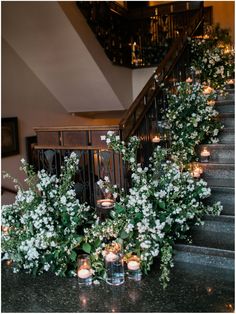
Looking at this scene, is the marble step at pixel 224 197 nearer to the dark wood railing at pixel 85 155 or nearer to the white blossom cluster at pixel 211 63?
the dark wood railing at pixel 85 155

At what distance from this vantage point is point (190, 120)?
12.0 feet

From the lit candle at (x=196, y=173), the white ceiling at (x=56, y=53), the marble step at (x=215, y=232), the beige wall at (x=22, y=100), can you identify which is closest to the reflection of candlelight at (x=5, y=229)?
the marble step at (x=215, y=232)

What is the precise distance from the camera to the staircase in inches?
99.0

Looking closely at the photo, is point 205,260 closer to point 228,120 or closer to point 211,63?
point 228,120

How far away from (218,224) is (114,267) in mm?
969

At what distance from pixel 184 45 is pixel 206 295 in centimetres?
357

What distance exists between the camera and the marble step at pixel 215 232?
2634 millimetres

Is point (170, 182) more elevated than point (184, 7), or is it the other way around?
point (184, 7)

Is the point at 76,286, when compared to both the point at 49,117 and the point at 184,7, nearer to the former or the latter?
the point at 49,117

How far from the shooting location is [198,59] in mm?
5035

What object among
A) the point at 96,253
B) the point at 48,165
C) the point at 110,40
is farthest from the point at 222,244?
the point at 110,40

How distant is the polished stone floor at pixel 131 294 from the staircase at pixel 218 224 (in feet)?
0.31

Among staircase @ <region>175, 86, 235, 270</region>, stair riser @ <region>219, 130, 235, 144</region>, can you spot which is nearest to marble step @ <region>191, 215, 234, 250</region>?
staircase @ <region>175, 86, 235, 270</region>

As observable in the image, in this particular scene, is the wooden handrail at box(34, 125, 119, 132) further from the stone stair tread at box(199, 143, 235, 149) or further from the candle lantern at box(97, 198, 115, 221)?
the stone stair tread at box(199, 143, 235, 149)
